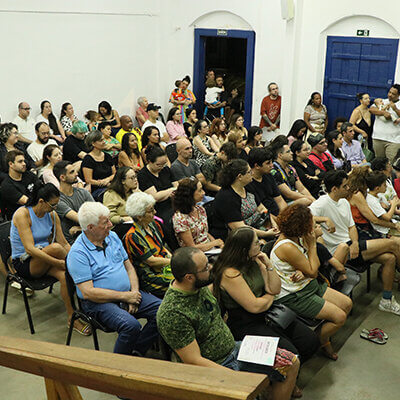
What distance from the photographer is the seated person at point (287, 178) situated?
A: 213 inches

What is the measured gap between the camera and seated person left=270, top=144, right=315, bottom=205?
17.7 ft

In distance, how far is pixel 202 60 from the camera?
10836 millimetres

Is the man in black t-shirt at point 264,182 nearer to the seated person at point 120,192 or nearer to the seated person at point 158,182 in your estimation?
the seated person at point 158,182

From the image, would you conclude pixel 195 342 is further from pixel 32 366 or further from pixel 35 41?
pixel 35 41

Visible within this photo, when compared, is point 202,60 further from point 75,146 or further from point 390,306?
point 390,306

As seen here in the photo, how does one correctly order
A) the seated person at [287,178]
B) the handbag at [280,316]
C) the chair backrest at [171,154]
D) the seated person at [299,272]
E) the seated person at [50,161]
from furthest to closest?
1. the chair backrest at [171,154]
2. the seated person at [287,178]
3. the seated person at [50,161]
4. the seated person at [299,272]
5. the handbag at [280,316]

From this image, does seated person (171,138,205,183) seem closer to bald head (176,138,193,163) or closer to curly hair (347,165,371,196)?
bald head (176,138,193,163)

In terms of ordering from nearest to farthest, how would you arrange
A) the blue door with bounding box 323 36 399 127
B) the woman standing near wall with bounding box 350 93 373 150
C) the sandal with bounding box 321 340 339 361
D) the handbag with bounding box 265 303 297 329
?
the handbag with bounding box 265 303 297 329
the sandal with bounding box 321 340 339 361
the woman standing near wall with bounding box 350 93 373 150
the blue door with bounding box 323 36 399 127

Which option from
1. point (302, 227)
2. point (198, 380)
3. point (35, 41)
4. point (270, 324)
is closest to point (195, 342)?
point (270, 324)

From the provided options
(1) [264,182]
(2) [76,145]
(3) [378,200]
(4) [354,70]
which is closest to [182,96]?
(4) [354,70]

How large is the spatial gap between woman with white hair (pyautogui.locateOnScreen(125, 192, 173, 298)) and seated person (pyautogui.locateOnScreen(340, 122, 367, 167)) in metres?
4.33

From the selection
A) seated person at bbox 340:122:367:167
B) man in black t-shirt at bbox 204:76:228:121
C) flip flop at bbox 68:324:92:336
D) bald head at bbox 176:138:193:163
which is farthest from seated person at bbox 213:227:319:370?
man in black t-shirt at bbox 204:76:228:121

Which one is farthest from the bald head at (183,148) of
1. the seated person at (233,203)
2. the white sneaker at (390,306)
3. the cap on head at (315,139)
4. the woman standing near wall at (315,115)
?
the woman standing near wall at (315,115)

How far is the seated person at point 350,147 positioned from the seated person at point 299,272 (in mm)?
3995
